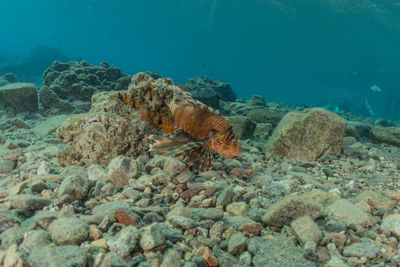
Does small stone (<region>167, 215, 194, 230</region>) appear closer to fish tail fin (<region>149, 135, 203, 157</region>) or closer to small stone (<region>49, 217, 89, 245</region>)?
small stone (<region>49, 217, 89, 245</region>)

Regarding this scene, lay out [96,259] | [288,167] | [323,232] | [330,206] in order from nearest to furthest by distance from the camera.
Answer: [96,259], [323,232], [330,206], [288,167]

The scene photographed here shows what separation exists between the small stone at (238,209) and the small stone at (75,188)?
1.65 metres

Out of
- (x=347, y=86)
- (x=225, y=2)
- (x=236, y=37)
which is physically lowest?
(x=347, y=86)

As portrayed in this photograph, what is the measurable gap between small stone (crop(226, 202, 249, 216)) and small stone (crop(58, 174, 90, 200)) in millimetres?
1651

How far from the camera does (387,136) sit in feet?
26.6

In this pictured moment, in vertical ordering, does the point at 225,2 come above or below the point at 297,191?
above

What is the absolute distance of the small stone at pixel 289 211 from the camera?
7.98 feet

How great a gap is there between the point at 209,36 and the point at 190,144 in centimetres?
12967

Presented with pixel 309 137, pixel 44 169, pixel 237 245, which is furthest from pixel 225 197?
pixel 309 137

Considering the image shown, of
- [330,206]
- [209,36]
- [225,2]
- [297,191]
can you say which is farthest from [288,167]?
[209,36]

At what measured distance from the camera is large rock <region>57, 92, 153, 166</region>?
12.9 feet

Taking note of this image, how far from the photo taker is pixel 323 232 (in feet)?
7.55

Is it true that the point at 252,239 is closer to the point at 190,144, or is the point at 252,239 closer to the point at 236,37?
the point at 190,144

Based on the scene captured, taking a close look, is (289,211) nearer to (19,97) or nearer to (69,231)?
(69,231)
